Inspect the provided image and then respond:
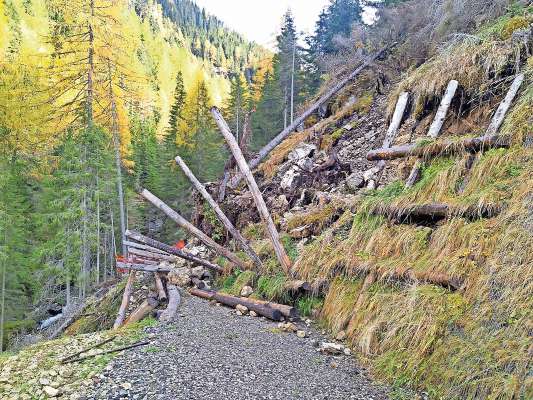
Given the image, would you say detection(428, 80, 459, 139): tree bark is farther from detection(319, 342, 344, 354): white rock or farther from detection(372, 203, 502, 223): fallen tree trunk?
detection(319, 342, 344, 354): white rock

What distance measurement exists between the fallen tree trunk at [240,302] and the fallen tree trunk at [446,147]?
10.7 feet

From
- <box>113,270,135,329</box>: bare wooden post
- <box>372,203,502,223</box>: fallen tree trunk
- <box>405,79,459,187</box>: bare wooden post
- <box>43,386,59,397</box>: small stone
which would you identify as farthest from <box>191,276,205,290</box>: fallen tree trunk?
<box>405,79,459,187</box>: bare wooden post

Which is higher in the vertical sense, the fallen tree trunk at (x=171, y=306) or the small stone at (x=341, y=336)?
the small stone at (x=341, y=336)

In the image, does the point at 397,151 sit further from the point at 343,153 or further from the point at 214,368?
the point at 343,153

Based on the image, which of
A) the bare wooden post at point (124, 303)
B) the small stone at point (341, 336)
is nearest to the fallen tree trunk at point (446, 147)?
the small stone at point (341, 336)

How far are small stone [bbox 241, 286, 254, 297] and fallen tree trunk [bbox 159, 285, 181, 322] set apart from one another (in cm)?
119

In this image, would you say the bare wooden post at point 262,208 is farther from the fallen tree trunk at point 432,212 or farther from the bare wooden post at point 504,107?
the bare wooden post at point 504,107

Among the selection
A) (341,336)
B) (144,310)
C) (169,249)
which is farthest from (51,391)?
(169,249)

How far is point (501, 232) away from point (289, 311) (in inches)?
125

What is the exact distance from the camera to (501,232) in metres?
3.89

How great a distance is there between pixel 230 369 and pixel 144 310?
138 inches

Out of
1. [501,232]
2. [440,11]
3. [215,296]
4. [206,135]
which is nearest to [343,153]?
[440,11]

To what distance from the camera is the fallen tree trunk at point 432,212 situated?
4.34m

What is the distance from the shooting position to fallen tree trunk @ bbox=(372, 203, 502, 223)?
434cm
